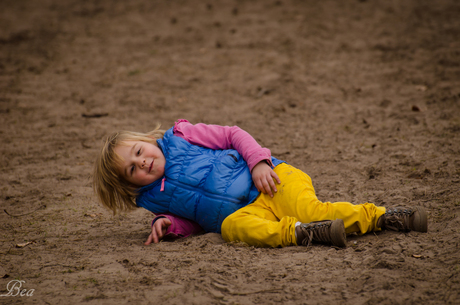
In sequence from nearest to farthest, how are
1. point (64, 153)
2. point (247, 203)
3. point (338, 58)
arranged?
point (247, 203)
point (64, 153)
point (338, 58)

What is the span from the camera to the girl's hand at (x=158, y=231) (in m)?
2.73

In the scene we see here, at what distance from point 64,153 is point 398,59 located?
519 cm

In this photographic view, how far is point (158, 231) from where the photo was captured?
2.73 m

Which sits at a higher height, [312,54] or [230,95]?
[312,54]

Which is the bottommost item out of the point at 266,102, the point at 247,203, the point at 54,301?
the point at 54,301

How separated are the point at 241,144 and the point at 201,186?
1.43 ft

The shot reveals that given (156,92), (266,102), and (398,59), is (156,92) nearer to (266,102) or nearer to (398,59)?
(266,102)

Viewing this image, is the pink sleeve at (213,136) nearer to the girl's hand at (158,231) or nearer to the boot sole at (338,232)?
the girl's hand at (158,231)

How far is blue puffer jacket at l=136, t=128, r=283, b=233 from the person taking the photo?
275 centimetres

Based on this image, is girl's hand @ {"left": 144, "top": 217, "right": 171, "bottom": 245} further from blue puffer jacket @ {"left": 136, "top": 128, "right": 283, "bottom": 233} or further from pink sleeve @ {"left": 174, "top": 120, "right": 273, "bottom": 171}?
pink sleeve @ {"left": 174, "top": 120, "right": 273, "bottom": 171}

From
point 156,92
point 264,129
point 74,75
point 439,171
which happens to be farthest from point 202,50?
point 439,171

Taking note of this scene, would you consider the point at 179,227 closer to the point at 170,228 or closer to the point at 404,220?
the point at 170,228

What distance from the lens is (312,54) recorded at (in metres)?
6.85

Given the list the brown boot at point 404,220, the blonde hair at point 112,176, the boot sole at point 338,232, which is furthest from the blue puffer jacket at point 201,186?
the brown boot at point 404,220
